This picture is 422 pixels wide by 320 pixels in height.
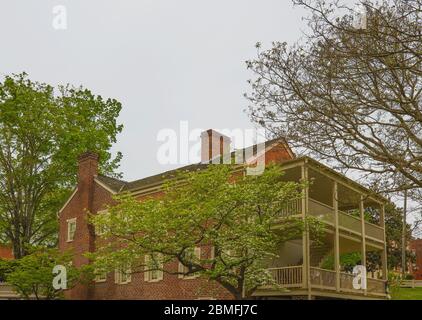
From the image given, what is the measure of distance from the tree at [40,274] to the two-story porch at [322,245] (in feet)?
33.6

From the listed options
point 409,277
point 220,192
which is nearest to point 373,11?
point 220,192

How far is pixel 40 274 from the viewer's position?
92.5 ft

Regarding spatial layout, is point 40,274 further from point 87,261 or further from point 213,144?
point 213,144

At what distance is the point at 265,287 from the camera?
23.8 metres

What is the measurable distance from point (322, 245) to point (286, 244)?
169 cm

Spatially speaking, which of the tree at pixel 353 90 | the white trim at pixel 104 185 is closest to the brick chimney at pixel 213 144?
the white trim at pixel 104 185

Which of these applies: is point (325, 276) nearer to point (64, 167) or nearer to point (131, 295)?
point (131, 295)

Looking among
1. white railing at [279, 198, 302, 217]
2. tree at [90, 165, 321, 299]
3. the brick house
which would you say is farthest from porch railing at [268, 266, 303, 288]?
white railing at [279, 198, 302, 217]

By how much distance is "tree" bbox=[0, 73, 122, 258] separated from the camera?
36.0 metres

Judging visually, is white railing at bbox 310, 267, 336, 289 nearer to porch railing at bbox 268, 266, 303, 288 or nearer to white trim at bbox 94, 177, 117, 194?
porch railing at bbox 268, 266, 303, 288

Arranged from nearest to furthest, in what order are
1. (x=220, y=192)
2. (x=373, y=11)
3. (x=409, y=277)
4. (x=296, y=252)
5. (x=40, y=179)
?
(x=373, y=11)
(x=220, y=192)
(x=296, y=252)
(x=40, y=179)
(x=409, y=277)

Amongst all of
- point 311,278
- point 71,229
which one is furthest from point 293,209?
point 71,229

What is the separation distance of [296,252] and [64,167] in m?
16.5

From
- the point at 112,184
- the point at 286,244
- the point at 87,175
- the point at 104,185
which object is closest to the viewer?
the point at 286,244
